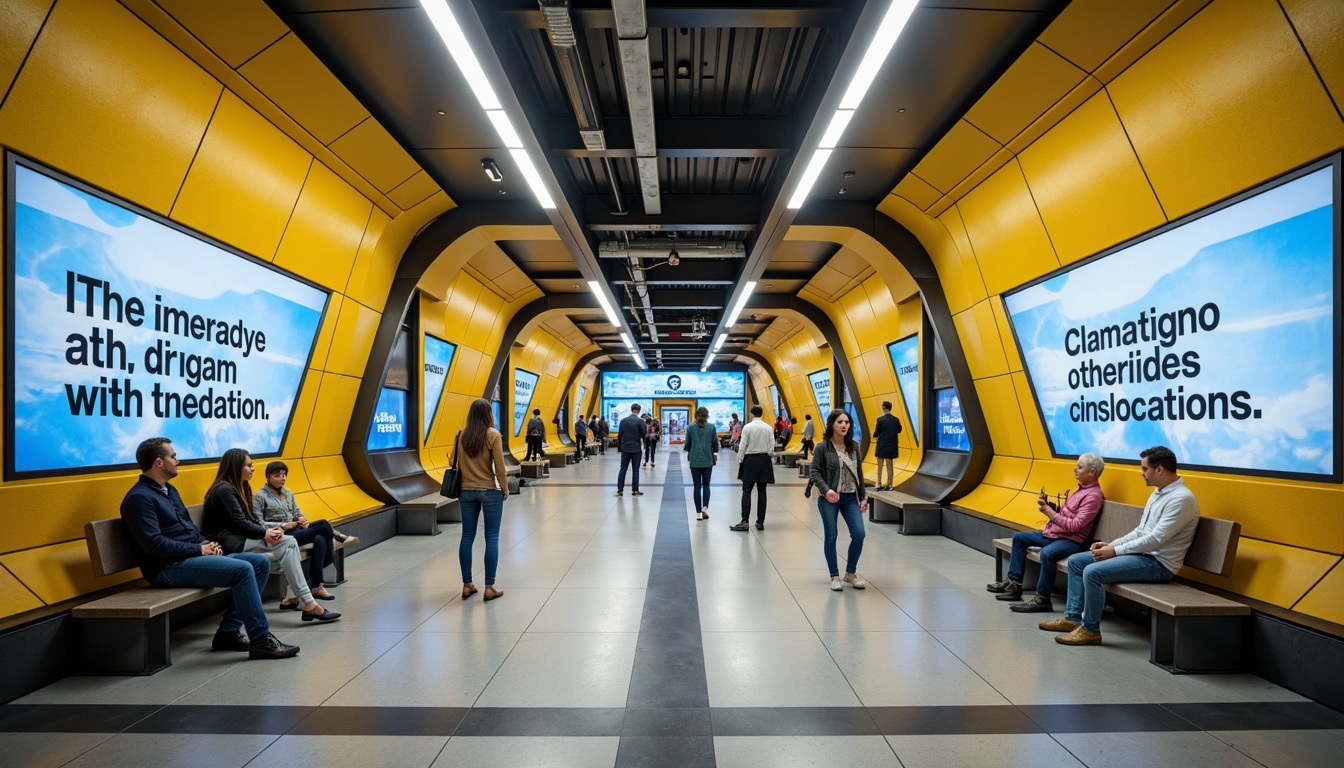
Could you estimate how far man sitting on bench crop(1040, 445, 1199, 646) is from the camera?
418 cm

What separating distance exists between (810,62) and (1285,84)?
3.18 m

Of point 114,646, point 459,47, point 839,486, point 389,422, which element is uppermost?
point 459,47

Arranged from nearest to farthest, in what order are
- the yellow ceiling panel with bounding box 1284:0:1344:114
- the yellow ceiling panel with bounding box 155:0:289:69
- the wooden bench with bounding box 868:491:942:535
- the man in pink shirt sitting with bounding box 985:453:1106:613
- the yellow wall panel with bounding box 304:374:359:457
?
1. the yellow ceiling panel with bounding box 1284:0:1344:114
2. the yellow ceiling panel with bounding box 155:0:289:69
3. the man in pink shirt sitting with bounding box 985:453:1106:613
4. the yellow wall panel with bounding box 304:374:359:457
5. the wooden bench with bounding box 868:491:942:535

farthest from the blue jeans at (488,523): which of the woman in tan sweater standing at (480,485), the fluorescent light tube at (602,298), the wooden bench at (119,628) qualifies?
the fluorescent light tube at (602,298)

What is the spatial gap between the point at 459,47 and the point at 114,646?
4.05m

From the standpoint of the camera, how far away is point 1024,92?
5285 millimetres

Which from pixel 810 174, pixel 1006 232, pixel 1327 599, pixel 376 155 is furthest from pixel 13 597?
pixel 1006 232

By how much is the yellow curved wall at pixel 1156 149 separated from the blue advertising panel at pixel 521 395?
13.3m

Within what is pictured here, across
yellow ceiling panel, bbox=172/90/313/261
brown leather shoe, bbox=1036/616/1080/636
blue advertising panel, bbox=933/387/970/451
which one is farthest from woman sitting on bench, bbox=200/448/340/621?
blue advertising panel, bbox=933/387/970/451

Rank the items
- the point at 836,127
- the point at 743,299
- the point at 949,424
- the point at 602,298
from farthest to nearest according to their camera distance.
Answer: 1. the point at 743,299
2. the point at 602,298
3. the point at 949,424
4. the point at 836,127

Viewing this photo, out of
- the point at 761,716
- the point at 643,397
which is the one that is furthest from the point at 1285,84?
the point at 643,397

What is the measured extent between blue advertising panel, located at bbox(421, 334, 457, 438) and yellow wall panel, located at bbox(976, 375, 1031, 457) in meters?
8.20

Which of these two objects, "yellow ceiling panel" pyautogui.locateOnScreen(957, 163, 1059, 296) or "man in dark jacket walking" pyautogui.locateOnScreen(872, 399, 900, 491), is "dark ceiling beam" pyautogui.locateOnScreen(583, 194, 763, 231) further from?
"man in dark jacket walking" pyautogui.locateOnScreen(872, 399, 900, 491)

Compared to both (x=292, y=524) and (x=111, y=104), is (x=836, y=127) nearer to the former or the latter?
(x=111, y=104)
